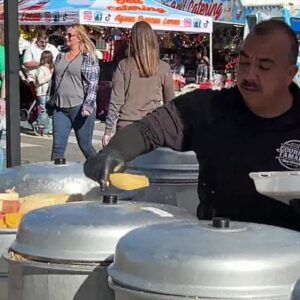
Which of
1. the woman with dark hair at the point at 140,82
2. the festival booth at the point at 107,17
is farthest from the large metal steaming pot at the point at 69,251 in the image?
the festival booth at the point at 107,17

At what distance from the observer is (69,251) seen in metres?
2.35

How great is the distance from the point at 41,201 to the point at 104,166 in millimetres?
586

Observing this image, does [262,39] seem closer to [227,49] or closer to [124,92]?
[124,92]

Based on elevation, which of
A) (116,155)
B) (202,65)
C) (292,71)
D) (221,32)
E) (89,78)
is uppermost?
(292,71)

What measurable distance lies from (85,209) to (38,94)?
36.6ft

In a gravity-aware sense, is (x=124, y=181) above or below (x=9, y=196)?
above

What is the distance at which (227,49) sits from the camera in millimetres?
19281

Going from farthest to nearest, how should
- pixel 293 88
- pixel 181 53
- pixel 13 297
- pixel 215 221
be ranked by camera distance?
1. pixel 181 53
2. pixel 293 88
3. pixel 13 297
4. pixel 215 221

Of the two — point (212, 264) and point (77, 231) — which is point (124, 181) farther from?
point (212, 264)

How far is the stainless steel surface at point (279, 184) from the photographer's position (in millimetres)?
2141

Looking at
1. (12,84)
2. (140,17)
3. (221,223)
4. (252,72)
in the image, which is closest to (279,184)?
(221,223)

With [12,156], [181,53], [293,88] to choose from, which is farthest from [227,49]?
[293,88]

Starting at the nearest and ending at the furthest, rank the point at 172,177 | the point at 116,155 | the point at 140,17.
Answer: the point at 116,155, the point at 172,177, the point at 140,17

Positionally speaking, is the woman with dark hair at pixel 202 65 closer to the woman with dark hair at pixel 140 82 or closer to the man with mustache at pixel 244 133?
the woman with dark hair at pixel 140 82
